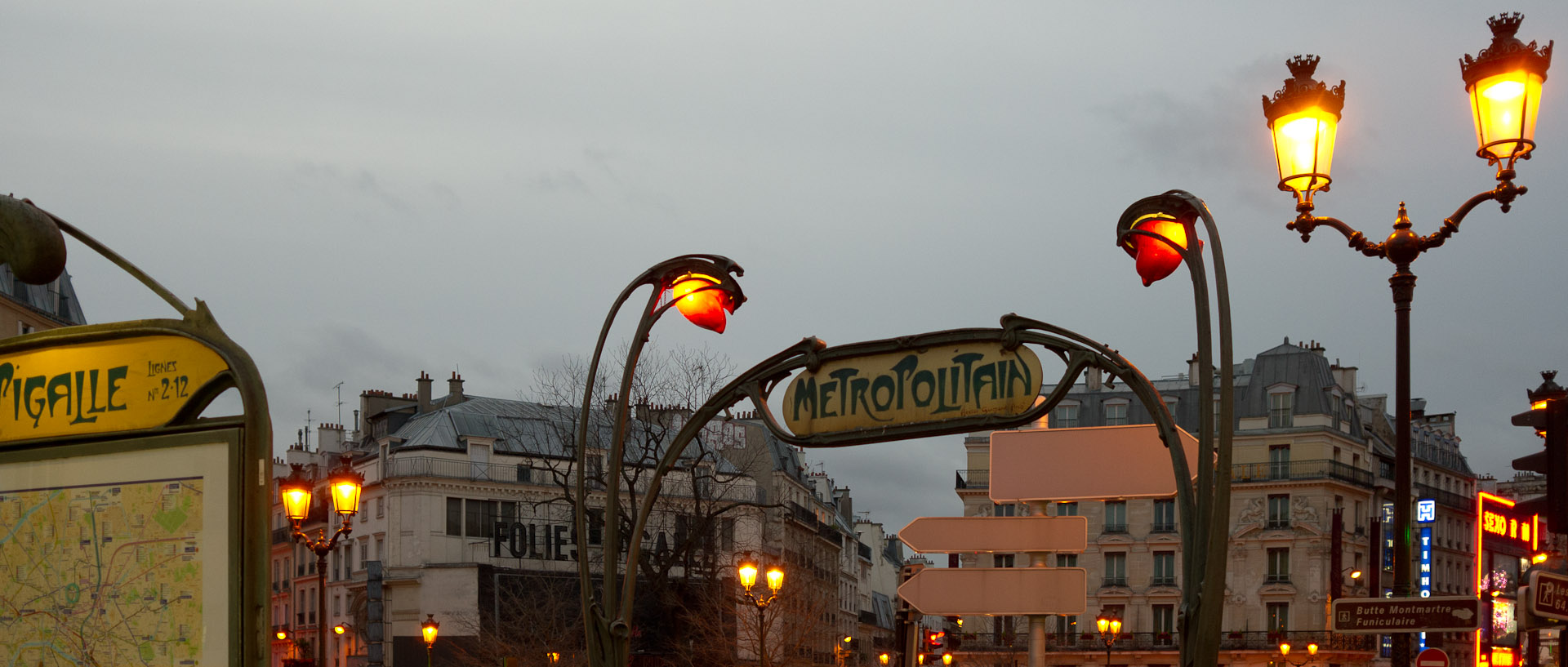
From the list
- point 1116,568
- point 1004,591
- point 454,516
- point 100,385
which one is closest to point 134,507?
point 100,385

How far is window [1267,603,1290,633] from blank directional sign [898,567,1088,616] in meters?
56.6

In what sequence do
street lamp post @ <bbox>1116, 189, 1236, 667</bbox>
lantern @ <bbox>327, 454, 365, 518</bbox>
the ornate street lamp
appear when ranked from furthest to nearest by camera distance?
the ornate street lamp → lantern @ <bbox>327, 454, 365, 518</bbox> → street lamp post @ <bbox>1116, 189, 1236, 667</bbox>

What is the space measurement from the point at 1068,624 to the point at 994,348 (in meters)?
60.7

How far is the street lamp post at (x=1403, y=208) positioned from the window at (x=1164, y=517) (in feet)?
186

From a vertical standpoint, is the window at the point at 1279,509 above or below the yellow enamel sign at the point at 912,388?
below

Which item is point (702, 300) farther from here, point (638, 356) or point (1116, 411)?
point (1116, 411)

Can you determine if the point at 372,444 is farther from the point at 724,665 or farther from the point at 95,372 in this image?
the point at 95,372

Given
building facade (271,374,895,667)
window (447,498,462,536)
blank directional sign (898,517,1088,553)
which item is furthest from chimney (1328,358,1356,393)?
blank directional sign (898,517,1088,553)

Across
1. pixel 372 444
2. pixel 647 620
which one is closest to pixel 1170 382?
pixel 647 620

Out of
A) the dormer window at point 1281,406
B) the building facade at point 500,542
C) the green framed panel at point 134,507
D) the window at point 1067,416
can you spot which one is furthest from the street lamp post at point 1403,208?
the dormer window at point 1281,406

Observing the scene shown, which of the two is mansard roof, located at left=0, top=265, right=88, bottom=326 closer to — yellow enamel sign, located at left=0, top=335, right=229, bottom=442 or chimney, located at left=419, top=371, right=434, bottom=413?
chimney, located at left=419, top=371, right=434, bottom=413

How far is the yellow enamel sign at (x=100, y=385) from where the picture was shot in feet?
17.8

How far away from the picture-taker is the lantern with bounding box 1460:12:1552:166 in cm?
805

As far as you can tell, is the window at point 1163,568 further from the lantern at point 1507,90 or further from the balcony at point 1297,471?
the lantern at point 1507,90
